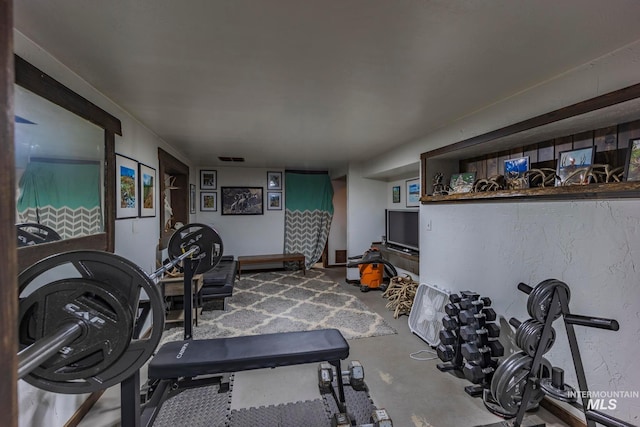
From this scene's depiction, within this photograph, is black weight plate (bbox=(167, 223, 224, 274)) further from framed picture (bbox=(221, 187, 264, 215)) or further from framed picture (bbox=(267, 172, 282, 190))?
framed picture (bbox=(267, 172, 282, 190))

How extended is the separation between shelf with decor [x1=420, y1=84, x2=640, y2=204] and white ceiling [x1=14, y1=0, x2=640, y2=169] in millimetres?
283

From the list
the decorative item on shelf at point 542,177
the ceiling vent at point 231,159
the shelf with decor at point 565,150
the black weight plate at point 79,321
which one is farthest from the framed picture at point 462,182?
the ceiling vent at point 231,159

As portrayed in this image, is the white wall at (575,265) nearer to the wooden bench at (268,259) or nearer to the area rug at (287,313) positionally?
the area rug at (287,313)

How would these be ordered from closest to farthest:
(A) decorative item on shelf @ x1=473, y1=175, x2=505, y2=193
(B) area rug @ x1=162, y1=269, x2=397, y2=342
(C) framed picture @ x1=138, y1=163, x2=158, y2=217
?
(A) decorative item on shelf @ x1=473, y1=175, x2=505, y2=193
(C) framed picture @ x1=138, y1=163, x2=158, y2=217
(B) area rug @ x1=162, y1=269, x2=397, y2=342

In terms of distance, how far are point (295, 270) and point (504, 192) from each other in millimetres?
4568

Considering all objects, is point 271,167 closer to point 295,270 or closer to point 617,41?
point 295,270

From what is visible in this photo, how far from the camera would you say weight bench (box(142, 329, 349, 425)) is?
1762 mm

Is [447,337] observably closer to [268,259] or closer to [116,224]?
[116,224]

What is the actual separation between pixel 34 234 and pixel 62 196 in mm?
335

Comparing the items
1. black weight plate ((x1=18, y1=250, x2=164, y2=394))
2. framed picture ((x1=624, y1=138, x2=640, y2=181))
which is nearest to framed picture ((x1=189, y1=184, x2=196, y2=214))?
black weight plate ((x1=18, y1=250, x2=164, y2=394))

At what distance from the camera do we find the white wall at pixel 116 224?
1.45m

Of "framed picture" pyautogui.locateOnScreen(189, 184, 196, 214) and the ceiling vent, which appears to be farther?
"framed picture" pyautogui.locateOnScreen(189, 184, 196, 214)

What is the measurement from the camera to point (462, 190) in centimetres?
300

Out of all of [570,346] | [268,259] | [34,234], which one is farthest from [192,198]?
[570,346]
